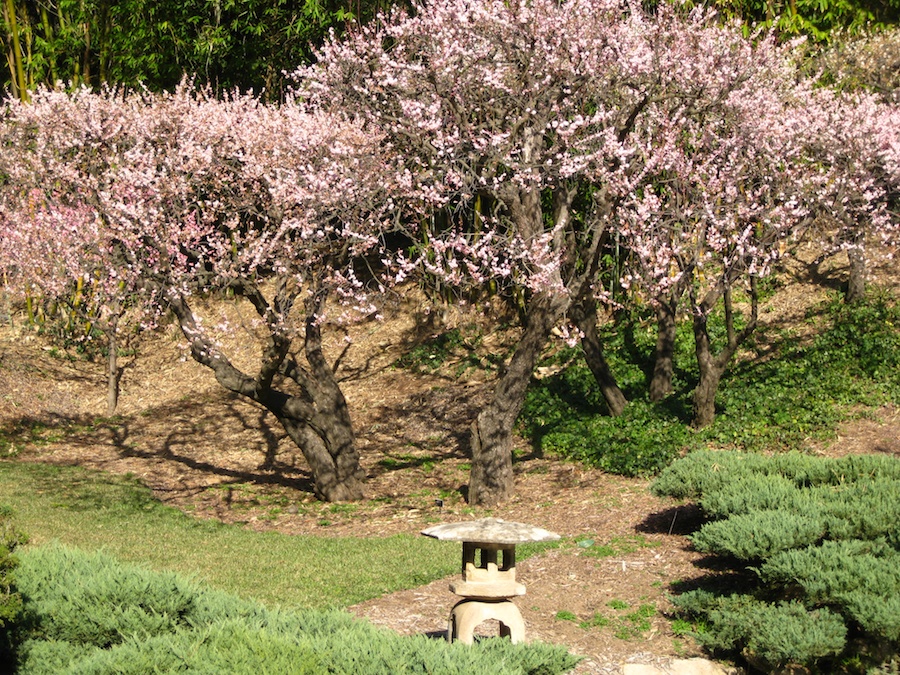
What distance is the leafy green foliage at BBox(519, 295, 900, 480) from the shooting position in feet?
44.3

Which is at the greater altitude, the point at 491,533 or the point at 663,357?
the point at 663,357

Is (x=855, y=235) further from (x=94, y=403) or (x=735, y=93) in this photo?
Result: (x=94, y=403)

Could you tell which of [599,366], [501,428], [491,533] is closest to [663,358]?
[599,366]

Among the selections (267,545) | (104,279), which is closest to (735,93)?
(267,545)

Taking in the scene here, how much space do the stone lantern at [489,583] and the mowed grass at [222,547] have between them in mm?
1525

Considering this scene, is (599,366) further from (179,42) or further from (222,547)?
(179,42)

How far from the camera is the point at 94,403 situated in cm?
1955

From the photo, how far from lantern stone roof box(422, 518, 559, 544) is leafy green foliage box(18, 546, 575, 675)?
3.39 ft

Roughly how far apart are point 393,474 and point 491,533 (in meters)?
8.31

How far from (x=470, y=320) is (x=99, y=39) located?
10.7 metres

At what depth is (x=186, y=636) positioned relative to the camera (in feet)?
17.6

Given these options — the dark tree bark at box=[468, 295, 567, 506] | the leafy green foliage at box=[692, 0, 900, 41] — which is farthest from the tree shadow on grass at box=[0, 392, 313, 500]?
the leafy green foliage at box=[692, 0, 900, 41]

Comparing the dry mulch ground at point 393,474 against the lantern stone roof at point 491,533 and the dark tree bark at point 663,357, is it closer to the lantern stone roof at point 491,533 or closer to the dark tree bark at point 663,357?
the lantern stone roof at point 491,533

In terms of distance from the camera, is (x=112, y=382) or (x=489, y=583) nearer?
(x=489, y=583)
